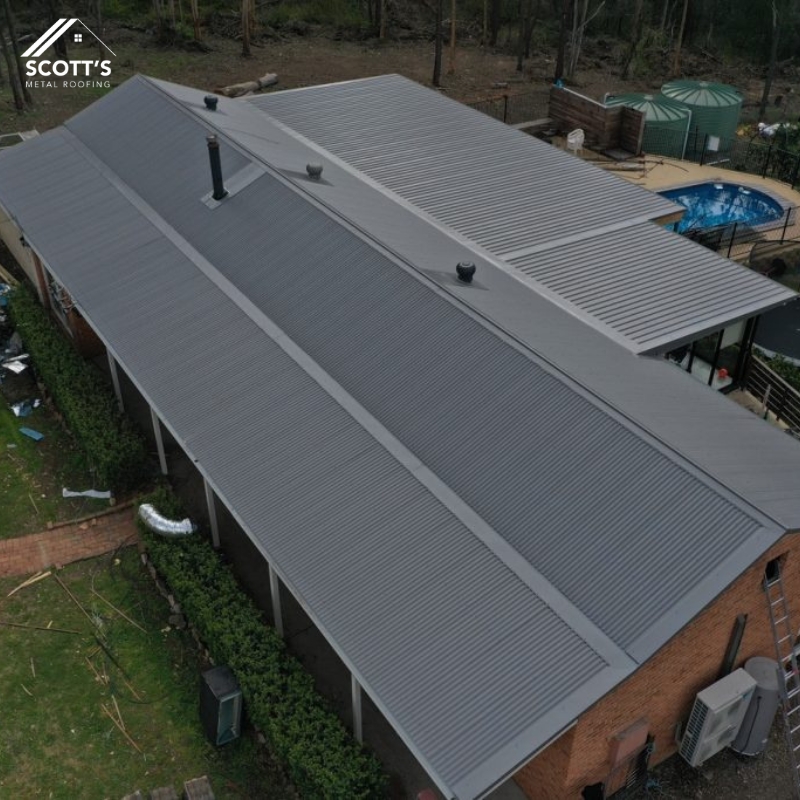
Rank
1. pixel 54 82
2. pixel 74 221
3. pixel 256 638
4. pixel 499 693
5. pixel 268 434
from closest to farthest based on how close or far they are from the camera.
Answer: pixel 499 693
pixel 256 638
pixel 268 434
pixel 74 221
pixel 54 82

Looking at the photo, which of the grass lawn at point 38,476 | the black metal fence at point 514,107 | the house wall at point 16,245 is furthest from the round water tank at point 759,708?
the black metal fence at point 514,107

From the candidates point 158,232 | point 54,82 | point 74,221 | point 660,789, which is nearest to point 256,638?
point 660,789

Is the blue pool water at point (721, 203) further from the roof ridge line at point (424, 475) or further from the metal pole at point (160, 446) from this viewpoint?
→ the metal pole at point (160, 446)

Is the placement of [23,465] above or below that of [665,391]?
below

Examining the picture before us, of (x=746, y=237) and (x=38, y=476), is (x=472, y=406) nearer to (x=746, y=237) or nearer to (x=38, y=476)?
(x=38, y=476)

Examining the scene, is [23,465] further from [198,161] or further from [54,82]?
[54,82]

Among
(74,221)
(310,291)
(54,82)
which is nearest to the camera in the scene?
(310,291)
